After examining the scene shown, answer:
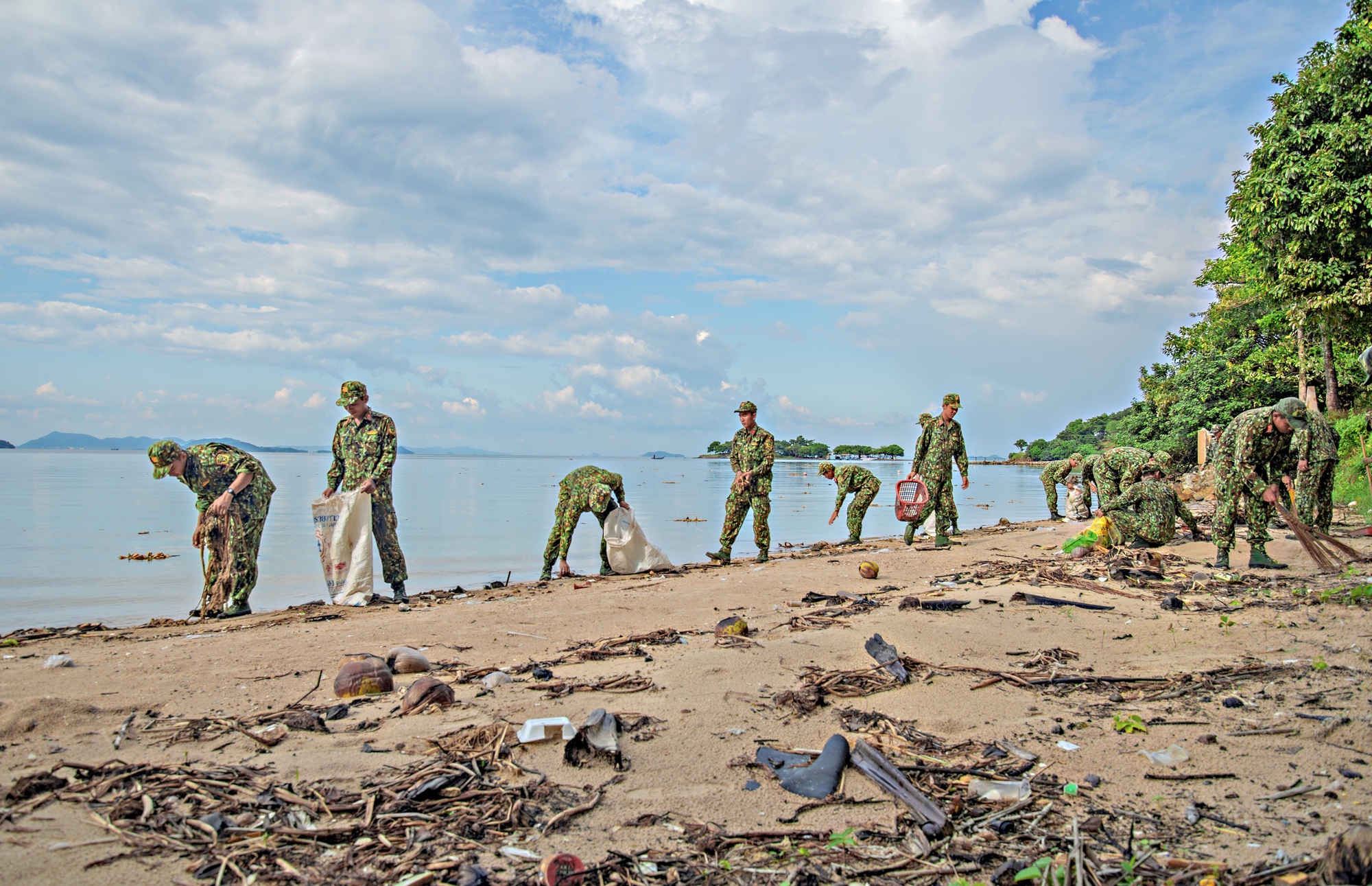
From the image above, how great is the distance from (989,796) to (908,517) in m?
9.65

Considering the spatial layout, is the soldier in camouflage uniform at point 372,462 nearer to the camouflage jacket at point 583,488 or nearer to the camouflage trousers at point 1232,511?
the camouflage jacket at point 583,488

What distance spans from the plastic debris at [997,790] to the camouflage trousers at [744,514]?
770 cm

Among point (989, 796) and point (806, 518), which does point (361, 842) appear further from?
point (806, 518)

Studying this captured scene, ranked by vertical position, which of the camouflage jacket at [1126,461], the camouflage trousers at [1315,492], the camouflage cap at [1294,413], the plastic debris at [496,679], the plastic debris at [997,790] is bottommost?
the plastic debris at [997,790]

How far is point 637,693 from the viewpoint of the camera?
4.13 meters

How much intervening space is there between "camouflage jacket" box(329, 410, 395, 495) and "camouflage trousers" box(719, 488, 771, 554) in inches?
186

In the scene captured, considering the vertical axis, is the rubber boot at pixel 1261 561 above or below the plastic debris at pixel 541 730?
above

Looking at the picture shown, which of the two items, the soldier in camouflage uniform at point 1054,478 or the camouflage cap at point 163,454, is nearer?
the camouflage cap at point 163,454

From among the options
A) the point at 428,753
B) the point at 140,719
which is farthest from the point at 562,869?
the point at 140,719

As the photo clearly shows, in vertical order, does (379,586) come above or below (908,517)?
below

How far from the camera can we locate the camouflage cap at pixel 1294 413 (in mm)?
7660

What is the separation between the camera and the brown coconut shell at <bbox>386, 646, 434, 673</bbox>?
4.75 m

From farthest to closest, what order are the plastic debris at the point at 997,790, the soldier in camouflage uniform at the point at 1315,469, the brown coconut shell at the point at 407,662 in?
the soldier in camouflage uniform at the point at 1315,469
the brown coconut shell at the point at 407,662
the plastic debris at the point at 997,790

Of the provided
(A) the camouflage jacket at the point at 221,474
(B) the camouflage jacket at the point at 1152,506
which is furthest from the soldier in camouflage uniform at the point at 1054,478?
(A) the camouflage jacket at the point at 221,474
